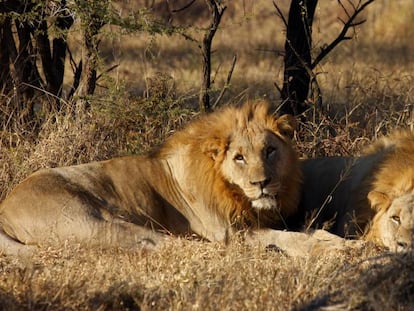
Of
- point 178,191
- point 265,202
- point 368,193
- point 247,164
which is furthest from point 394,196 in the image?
point 178,191

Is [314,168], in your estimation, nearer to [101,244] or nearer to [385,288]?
[101,244]

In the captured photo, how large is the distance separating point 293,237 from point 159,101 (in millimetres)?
2146

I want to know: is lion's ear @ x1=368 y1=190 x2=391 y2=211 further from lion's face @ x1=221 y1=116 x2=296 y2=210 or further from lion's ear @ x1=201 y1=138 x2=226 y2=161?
lion's ear @ x1=201 y1=138 x2=226 y2=161

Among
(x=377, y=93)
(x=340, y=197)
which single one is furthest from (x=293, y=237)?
(x=377, y=93)

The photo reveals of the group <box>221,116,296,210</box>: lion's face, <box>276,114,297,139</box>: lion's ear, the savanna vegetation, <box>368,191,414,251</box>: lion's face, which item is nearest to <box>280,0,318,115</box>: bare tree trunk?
the savanna vegetation

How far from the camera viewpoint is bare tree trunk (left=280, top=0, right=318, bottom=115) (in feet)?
27.5

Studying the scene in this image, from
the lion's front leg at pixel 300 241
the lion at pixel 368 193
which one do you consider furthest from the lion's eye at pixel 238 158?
the lion at pixel 368 193

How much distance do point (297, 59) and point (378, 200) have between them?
288 cm

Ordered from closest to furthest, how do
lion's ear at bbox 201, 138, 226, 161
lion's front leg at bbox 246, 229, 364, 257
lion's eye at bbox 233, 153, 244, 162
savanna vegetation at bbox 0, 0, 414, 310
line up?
savanna vegetation at bbox 0, 0, 414, 310, lion's front leg at bbox 246, 229, 364, 257, lion's eye at bbox 233, 153, 244, 162, lion's ear at bbox 201, 138, 226, 161

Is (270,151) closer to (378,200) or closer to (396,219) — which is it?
(378,200)

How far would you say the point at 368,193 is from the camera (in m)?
5.98

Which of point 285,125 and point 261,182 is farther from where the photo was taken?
point 285,125

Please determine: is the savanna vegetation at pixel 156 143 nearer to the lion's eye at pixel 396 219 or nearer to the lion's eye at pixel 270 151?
the lion's eye at pixel 396 219

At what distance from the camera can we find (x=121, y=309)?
4340 mm
